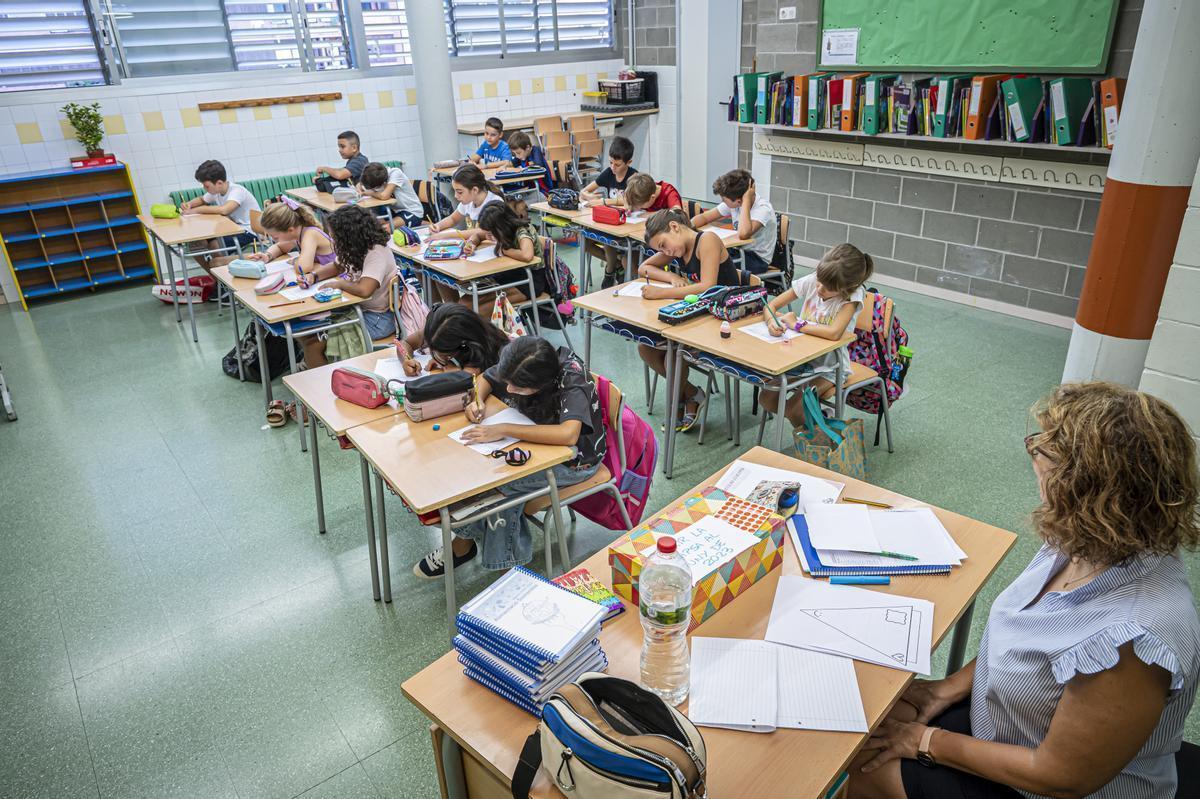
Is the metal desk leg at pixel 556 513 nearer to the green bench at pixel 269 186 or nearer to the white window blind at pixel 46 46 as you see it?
the green bench at pixel 269 186

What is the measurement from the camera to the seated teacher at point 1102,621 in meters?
1.30

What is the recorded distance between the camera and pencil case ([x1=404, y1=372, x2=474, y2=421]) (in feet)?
9.39

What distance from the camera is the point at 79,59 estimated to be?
7129 mm

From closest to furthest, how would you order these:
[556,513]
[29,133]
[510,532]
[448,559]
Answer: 1. [448,559]
2. [556,513]
3. [510,532]
4. [29,133]

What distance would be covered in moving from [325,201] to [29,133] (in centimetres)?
264

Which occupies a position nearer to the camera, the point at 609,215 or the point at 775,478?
the point at 775,478

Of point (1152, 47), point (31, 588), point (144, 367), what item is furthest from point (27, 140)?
point (1152, 47)

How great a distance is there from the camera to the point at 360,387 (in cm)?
302

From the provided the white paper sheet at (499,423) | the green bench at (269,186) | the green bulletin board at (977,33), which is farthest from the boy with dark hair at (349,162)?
the white paper sheet at (499,423)

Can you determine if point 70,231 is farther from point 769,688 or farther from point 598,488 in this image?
point 769,688

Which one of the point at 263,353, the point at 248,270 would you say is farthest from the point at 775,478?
the point at 248,270

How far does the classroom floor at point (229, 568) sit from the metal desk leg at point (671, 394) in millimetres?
101

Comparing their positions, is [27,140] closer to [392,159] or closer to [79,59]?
[79,59]

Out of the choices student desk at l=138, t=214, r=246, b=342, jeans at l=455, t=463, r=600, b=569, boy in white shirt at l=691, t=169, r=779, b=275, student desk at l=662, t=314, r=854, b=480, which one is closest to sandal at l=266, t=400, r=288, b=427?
student desk at l=138, t=214, r=246, b=342
